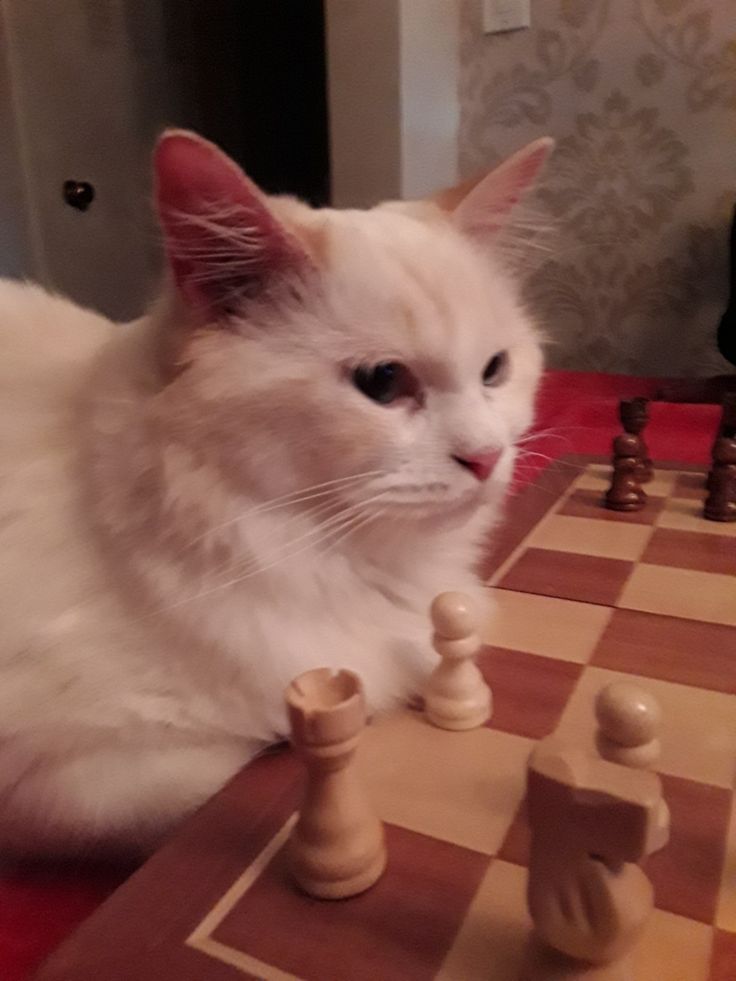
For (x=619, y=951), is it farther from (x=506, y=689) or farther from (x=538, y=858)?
(x=506, y=689)

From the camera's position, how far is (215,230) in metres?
0.78

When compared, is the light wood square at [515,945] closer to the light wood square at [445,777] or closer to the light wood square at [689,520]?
the light wood square at [445,777]

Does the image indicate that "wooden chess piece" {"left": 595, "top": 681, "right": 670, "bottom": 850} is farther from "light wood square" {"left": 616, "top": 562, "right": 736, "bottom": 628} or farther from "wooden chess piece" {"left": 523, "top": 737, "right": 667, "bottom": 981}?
"light wood square" {"left": 616, "top": 562, "right": 736, "bottom": 628}

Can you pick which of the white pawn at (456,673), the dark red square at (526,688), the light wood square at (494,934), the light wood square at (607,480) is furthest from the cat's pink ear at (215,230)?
the light wood square at (607,480)

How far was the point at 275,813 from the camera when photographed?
2.41 feet

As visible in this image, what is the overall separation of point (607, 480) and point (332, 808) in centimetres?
112

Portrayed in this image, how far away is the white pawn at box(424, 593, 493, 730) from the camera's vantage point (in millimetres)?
826

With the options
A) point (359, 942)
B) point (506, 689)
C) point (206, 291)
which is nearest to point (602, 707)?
point (359, 942)

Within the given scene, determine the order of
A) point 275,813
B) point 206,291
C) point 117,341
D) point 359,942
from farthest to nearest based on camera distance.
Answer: point 117,341
point 206,291
point 275,813
point 359,942

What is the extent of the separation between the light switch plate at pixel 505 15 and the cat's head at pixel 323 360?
2265 mm

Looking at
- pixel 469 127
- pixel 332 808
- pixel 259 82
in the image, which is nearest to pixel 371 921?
pixel 332 808

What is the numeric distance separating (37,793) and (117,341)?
0.50 m

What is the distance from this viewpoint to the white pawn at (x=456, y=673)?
2.71ft

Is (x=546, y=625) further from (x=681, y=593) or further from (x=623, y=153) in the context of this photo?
(x=623, y=153)
